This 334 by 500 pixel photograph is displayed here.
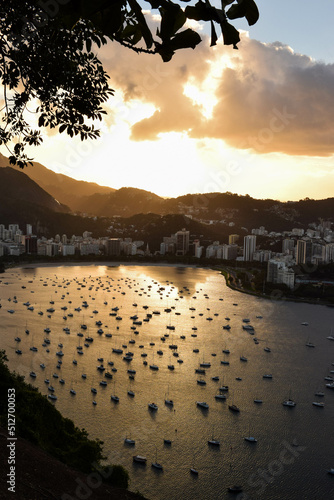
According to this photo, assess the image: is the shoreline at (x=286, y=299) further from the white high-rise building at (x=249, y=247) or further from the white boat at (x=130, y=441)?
the white boat at (x=130, y=441)

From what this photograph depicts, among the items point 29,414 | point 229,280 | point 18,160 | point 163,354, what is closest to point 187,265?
point 229,280

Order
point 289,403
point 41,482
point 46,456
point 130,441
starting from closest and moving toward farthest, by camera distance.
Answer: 1. point 41,482
2. point 46,456
3. point 130,441
4. point 289,403

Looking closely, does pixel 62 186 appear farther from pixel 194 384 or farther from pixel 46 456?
pixel 46 456

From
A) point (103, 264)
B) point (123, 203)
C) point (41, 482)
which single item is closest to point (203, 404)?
point (41, 482)

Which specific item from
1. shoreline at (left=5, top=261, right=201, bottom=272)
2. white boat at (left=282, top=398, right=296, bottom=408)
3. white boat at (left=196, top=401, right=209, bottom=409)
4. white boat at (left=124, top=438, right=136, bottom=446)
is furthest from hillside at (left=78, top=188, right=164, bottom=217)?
white boat at (left=124, top=438, right=136, bottom=446)

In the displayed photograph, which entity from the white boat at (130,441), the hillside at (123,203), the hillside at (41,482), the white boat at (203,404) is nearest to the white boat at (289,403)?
the white boat at (203,404)

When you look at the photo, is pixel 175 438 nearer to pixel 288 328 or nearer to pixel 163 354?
pixel 163 354
